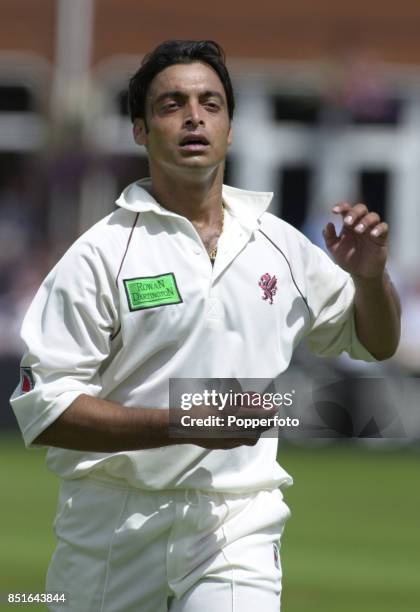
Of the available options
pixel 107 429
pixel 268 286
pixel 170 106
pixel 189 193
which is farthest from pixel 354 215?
pixel 107 429

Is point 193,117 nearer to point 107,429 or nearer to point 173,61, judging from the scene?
point 173,61

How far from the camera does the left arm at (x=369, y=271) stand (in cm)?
497

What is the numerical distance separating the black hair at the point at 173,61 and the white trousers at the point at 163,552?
1261 millimetres

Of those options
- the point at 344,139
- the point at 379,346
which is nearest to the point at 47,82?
the point at 344,139

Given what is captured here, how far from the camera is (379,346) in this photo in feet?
17.0

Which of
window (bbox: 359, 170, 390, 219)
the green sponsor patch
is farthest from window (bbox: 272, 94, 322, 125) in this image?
the green sponsor patch

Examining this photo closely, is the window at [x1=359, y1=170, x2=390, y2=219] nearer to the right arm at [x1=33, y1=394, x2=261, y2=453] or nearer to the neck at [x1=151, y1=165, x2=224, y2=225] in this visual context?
the neck at [x1=151, y1=165, x2=224, y2=225]

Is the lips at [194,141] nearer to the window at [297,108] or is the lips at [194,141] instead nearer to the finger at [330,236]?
the finger at [330,236]

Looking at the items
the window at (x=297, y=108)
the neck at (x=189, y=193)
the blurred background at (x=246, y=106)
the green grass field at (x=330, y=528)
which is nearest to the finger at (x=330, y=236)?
the neck at (x=189, y=193)

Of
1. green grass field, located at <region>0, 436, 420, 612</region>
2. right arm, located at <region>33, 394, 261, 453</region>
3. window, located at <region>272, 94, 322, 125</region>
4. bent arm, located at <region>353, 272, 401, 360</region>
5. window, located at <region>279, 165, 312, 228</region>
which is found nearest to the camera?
right arm, located at <region>33, 394, 261, 453</region>

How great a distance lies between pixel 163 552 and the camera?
15.3 ft

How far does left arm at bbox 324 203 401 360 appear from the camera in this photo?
196 inches

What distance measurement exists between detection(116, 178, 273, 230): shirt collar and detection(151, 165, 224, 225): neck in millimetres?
46

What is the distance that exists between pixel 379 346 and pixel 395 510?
7639 mm
